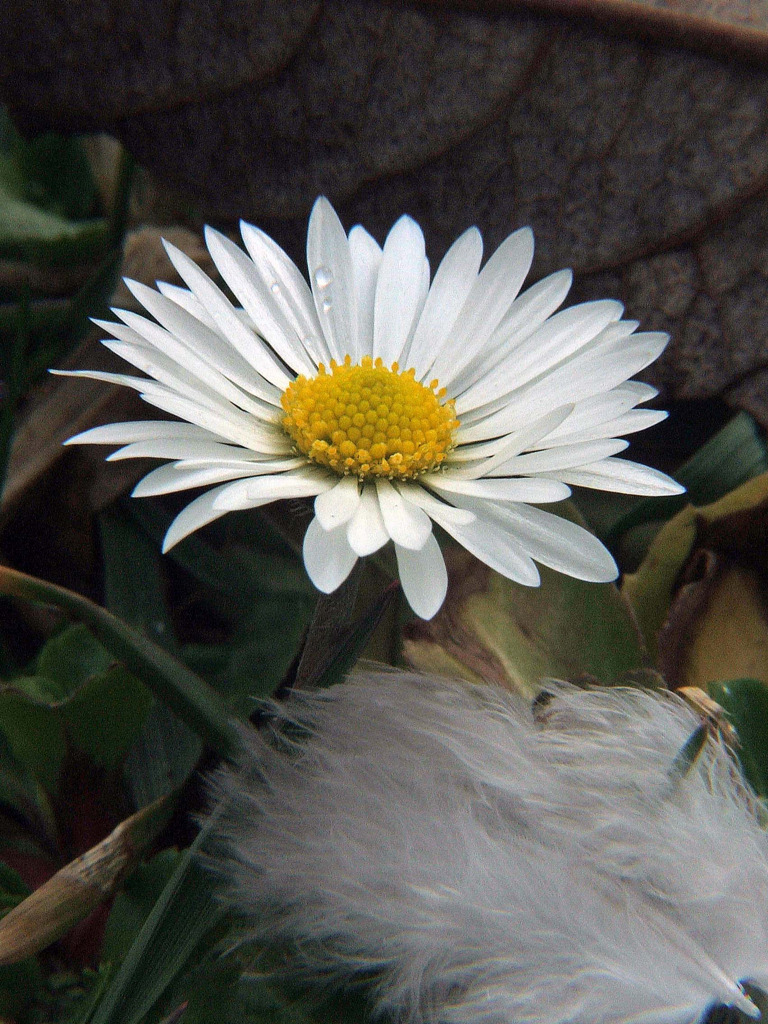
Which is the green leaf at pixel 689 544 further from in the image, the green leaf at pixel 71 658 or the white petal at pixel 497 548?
the green leaf at pixel 71 658

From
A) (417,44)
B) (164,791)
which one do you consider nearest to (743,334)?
(417,44)

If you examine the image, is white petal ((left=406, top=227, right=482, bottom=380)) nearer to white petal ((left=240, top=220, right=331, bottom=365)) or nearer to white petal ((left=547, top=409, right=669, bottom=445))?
white petal ((left=240, top=220, right=331, bottom=365))

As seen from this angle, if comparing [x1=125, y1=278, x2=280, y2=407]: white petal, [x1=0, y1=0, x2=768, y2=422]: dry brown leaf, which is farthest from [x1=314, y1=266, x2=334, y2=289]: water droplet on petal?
[x1=0, y1=0, x2=768, y2=422]: dry brown leaf

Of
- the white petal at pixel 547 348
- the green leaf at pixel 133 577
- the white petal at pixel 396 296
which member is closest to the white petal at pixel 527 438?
the white petal at pixel 547 348

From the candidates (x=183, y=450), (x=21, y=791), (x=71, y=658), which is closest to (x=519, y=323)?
(x=183, y=450)

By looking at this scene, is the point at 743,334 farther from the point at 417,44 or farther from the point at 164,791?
the point at 164,791

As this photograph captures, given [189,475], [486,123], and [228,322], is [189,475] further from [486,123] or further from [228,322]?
[486,123]
